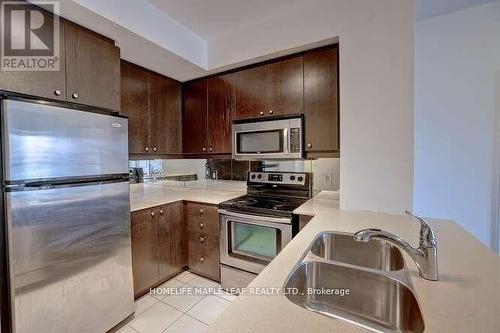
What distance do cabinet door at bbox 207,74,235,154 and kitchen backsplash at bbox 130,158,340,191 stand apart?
344 mm

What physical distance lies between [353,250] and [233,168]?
5.67 feet

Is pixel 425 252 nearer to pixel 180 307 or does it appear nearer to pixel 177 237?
pixel 180 307

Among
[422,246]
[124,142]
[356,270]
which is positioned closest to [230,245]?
[124,142]

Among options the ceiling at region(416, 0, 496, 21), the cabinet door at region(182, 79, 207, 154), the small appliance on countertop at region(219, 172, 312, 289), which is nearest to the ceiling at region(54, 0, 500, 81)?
the ceiling at region(416, 0, 496, 21)

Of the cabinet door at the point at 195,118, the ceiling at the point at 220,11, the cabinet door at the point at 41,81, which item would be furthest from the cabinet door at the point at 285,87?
the cabinet door at the point at 41,81

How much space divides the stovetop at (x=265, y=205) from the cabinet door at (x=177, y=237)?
52cm

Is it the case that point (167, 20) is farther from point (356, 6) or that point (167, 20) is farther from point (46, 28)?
point (356, 6)

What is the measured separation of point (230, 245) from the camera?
81.1 inches

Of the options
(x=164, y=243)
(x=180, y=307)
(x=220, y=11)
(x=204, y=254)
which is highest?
(x=220, y=11)

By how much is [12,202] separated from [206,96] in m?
1.83

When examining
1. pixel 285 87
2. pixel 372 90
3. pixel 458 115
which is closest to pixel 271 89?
pixel 285 87

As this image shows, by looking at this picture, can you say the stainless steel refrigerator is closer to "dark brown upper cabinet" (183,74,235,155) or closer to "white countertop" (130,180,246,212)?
"white countertop" (130,180,246,212)

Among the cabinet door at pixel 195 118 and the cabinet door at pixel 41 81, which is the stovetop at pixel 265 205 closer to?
the cabinet door at pixel 195 118

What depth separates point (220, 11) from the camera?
5.88 feet
